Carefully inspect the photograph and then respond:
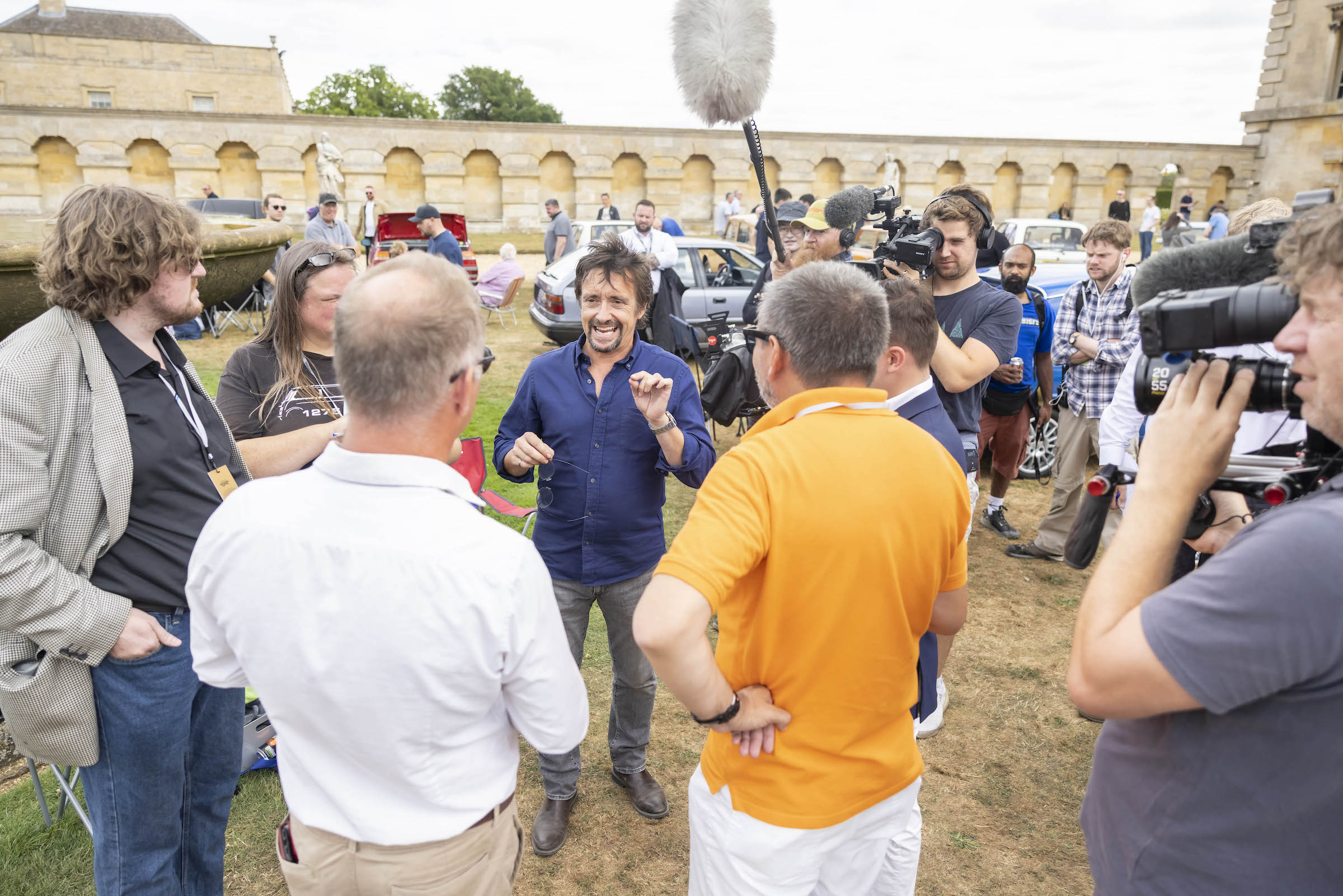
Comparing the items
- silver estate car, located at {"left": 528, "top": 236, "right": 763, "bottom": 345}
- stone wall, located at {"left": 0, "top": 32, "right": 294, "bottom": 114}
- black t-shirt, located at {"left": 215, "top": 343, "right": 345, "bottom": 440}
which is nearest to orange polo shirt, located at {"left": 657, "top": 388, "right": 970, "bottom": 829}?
black t-shirt, located at {"left": 215, "top": 343, "right": 345, "bottom": 440}

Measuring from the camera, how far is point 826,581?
166cm

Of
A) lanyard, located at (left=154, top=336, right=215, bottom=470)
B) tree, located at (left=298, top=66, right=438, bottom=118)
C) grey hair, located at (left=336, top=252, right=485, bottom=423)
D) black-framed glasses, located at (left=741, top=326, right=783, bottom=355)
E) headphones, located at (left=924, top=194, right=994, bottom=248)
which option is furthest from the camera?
tree, located at (left=298, top=66, right=438, bottom=118)

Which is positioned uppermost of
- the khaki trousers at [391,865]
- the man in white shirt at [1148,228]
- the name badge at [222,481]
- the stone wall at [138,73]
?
the stone wall at [138,73]

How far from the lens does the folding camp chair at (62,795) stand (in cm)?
278

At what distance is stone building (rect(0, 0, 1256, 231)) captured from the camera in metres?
29.1

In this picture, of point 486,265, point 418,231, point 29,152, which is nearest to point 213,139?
point 29,152

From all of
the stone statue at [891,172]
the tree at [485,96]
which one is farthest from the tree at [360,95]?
the stone statue at [891,172]

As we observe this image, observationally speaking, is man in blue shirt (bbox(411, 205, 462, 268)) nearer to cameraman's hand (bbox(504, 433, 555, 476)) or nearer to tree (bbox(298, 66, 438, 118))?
cameraman's hand (bbox(504, 433, 555, 476))

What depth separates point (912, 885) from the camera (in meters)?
2.22

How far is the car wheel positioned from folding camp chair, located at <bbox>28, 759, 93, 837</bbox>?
22.2ft

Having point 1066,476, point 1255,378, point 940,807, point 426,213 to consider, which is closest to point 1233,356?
point 1255,378

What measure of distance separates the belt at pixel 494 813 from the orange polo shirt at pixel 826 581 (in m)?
0.49

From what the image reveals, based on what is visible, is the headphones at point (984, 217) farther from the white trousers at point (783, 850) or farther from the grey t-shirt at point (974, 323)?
the white trousers at point (783, 850)

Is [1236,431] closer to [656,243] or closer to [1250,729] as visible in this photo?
[1250,729]
